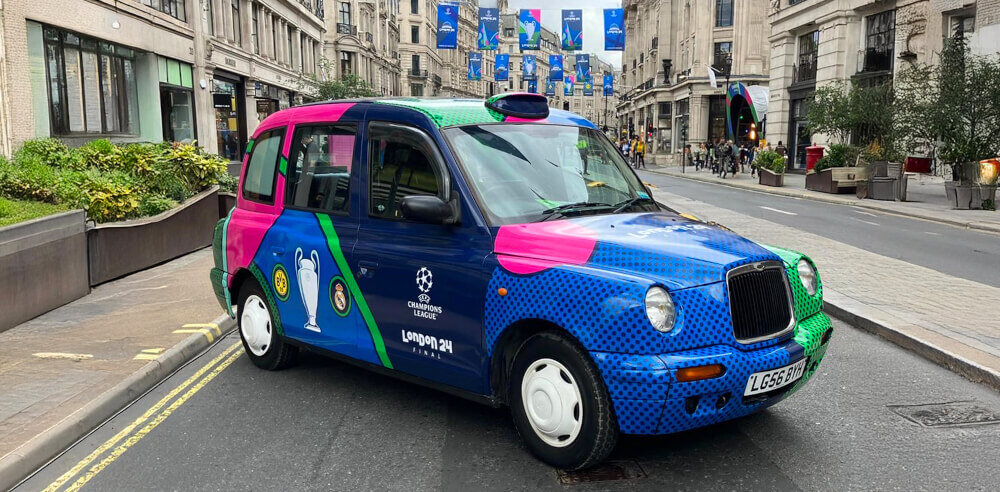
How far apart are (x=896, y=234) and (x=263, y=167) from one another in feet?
44.1

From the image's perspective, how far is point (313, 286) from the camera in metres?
5.54

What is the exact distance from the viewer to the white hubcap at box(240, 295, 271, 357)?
6.25m

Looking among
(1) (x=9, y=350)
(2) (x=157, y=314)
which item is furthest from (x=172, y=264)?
(1) (x=9, y=350)

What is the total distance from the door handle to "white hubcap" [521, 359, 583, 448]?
1.35 meters

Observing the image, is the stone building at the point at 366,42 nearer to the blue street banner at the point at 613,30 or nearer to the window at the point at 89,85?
the blue street banner at the point at 613,30

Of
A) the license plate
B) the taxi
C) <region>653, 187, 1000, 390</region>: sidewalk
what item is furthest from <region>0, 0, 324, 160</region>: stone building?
the license plate

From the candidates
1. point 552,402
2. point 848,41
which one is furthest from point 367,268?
point 848,41

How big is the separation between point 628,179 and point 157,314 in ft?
18.6

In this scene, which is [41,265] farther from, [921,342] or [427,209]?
[921,342]

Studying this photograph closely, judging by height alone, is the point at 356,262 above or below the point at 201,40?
below

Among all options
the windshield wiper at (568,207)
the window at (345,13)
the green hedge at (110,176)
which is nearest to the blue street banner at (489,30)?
the window at (345,13)

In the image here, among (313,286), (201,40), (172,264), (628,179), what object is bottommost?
(172,264)

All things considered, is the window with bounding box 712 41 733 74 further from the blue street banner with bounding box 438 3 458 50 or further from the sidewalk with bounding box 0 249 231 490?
the sidewalk with bounding box 0 249 231 490

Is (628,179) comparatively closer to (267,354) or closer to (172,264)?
(267,354)
